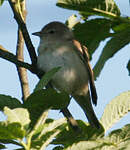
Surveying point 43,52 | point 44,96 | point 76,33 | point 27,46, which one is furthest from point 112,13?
point 43,52

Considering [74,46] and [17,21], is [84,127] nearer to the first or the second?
[17,21]

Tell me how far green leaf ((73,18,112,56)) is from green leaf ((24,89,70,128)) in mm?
300

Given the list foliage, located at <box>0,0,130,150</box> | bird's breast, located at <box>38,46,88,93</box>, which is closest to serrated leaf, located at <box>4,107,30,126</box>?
foliage, located at <box>0,0,130,150</box>

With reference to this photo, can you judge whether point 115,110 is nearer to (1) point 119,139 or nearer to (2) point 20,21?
(1) point 119,139

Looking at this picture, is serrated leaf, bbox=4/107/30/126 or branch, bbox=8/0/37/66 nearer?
serrated leaf, bbox=4/107/30/126

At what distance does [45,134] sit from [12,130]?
194mm

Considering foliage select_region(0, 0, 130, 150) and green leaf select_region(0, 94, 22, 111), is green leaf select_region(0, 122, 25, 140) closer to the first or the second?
foliage select_region(0, 0, 130, 150)

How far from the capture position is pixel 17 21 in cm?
321

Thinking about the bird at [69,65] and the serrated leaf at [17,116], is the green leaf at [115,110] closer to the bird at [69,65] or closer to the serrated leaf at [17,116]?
the serrated leaf at [17,116]

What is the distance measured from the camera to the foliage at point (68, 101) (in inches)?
62.8

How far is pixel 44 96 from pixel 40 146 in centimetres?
25

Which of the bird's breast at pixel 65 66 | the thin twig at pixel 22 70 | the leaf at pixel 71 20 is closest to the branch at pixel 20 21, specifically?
the thin twig at pixel 22 70

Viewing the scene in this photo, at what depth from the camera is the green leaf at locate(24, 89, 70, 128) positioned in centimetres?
178

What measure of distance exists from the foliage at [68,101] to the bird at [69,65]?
3.53 metres
